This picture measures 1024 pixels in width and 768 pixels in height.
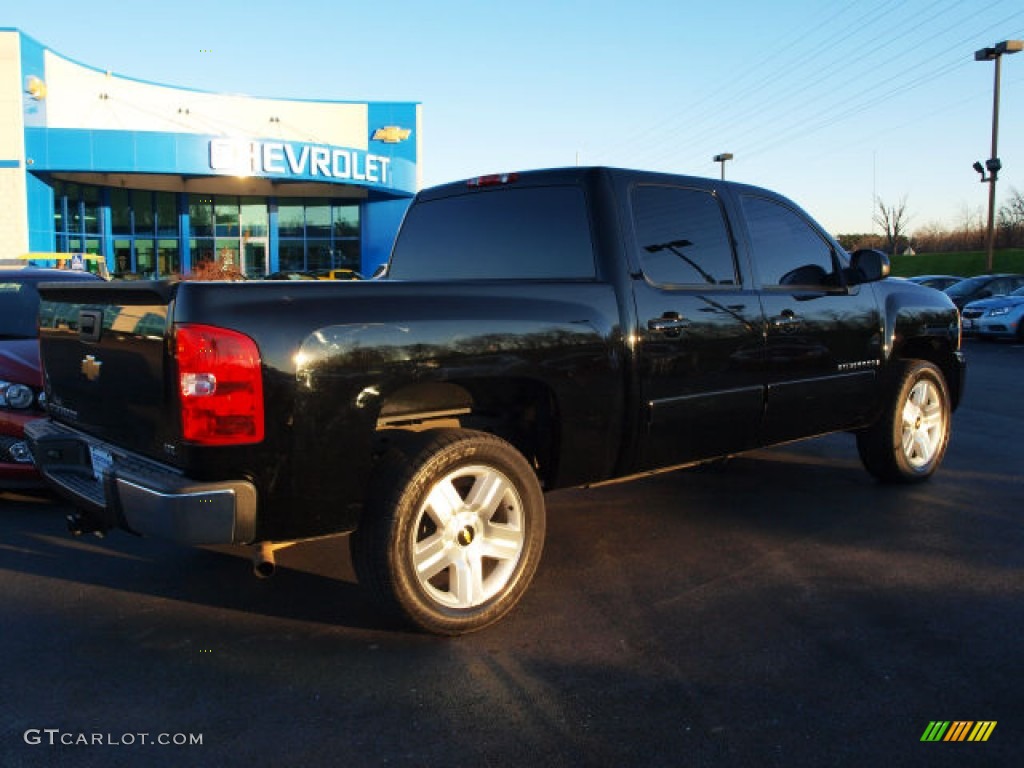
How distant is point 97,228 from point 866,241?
212 feet

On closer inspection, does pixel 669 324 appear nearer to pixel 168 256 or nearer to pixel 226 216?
pixel 168 256

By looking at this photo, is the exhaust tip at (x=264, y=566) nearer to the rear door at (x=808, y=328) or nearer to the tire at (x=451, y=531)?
the tire at (x=451, y=531)

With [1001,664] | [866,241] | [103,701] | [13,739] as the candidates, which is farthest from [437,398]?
[866,241]

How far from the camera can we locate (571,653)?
3412mm

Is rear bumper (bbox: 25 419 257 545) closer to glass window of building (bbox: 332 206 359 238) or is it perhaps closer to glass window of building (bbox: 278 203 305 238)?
glass window of building (bbox: 278 203 305 238)

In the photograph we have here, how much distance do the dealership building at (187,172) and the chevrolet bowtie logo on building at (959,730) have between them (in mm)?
25768

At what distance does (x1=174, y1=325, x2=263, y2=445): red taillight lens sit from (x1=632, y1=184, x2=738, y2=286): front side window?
2.04 metres

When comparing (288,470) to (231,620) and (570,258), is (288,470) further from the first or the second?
(570,258)

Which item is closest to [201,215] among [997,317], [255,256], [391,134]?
[255,256]

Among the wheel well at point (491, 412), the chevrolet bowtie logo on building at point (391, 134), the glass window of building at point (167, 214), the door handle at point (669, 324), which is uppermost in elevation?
the chevrolet bowtie logo on building at point (391, 134)

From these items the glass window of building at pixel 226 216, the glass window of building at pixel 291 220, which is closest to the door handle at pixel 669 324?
the glass window of building at pixel 226 216

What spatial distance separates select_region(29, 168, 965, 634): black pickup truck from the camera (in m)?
3.09

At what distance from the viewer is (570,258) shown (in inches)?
169

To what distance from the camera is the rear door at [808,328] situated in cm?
490
